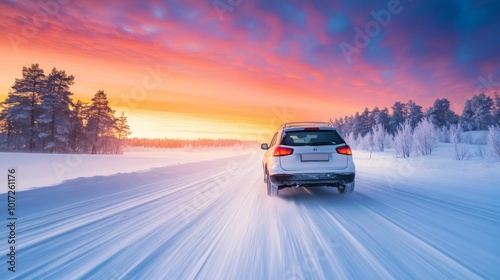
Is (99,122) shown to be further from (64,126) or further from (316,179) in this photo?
(316,179)

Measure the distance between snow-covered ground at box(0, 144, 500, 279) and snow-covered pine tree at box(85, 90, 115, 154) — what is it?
49.2m

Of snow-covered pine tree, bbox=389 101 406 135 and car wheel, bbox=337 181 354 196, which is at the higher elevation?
snow-covered pine tree, bbox=389 101 406 135

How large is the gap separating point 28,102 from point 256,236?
164 feet

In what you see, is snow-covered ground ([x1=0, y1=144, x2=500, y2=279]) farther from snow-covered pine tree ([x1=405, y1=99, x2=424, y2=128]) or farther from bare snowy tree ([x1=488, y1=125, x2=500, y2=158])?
snow-covered pine tree ([x1=405, y1=99, x2=424, y2=128])

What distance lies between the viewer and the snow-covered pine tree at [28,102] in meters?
39.0

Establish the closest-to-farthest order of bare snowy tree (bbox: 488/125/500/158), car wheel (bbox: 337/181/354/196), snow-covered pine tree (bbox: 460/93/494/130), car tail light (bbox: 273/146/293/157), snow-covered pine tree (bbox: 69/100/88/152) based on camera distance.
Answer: car tail light (bbox: 273/146/293/157)
car wheel (bbox: 337/181/354/196)
bare snowy tree (bbox: 488/125/500/158)
snow-covered pine tree (bbox: 69/100/88/152)
snow-covered pine tree (bbox: 460/93/494/130)

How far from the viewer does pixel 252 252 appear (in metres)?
3.21

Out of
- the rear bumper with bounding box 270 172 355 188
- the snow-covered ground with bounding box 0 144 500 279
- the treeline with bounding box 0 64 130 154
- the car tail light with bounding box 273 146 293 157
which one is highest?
the treeline with bounding box 0 64 130 154

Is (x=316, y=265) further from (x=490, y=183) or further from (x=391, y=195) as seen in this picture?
(x=490, y=183)

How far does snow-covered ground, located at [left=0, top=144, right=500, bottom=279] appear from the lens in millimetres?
2730

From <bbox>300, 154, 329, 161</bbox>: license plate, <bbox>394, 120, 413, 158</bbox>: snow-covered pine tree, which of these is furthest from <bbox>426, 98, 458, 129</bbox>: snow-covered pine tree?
<bbox>300, 154, 329, 161</bbox>: license plate

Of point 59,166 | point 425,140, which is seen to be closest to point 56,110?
point 59,166

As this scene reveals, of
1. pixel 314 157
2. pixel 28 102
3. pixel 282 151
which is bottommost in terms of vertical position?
pixel 314 157

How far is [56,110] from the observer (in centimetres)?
4147
